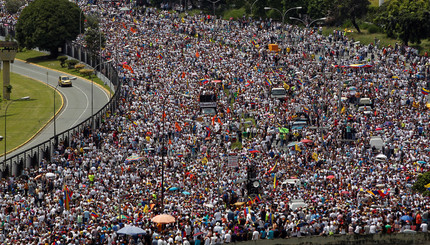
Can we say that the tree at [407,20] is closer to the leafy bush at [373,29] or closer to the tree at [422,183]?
the leafy bush at [373,29]

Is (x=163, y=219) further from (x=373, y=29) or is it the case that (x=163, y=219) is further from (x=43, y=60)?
(x=43, y=60)

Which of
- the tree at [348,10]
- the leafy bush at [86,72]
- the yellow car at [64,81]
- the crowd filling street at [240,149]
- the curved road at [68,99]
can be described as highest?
the tree at [348,10]

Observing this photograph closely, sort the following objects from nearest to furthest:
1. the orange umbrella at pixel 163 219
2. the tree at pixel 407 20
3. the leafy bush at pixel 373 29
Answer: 1. the orange umbrella at pixel 163 219
2. the tree at pixel 407 20
3. the leafy bush at pixel 373 29

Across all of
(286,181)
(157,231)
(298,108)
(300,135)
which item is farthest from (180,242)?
(298,108)

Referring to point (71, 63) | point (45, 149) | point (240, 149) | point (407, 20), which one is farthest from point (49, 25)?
point (240, 149)

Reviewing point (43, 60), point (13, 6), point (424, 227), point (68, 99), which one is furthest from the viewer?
point (13, 6)

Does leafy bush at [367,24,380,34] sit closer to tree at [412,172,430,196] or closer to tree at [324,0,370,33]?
tree at [324,0,370,33]

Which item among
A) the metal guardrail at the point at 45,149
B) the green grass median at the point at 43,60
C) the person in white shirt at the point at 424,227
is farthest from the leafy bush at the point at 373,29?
the person in white shirt at the point at 424,227
